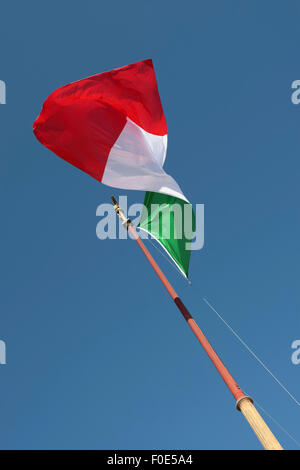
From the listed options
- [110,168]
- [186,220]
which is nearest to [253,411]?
[186,220]

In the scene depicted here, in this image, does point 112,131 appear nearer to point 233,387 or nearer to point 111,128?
point 111,128

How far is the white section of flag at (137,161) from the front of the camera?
34.3ft

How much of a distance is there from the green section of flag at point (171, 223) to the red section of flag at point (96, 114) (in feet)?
5.66

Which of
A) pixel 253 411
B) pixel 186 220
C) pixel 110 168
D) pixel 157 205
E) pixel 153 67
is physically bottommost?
pixel 253 411

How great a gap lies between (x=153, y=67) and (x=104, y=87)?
1.93 meters

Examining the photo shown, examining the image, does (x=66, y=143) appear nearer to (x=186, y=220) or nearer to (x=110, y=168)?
(x=110, y=168)

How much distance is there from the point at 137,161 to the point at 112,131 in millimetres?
1185

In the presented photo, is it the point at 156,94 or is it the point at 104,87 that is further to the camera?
the point at 156,94

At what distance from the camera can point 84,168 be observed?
36.4 ft

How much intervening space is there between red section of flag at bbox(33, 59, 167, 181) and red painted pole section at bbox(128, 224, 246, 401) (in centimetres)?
283

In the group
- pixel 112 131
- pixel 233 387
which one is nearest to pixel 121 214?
pixel 112 131

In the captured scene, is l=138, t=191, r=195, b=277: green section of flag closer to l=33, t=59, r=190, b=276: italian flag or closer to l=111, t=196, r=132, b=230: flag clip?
l=33, t=59, r=190, b=276: italian flag

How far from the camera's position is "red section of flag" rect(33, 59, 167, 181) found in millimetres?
10930

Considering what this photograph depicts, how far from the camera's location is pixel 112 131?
37.8ft
